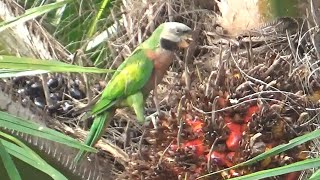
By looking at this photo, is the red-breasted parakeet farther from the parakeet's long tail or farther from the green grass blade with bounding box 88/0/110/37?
the green grass blade with bounding box 88/0/110/37

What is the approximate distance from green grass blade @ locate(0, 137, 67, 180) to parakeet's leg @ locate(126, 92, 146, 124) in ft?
0.97

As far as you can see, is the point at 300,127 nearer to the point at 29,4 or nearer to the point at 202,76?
the point at 202,76

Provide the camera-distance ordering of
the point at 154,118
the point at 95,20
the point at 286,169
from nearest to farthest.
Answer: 1. the point at 286,169
2. the point at 154,118
3. the point at 95,20

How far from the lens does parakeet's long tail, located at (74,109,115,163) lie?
3.53 feet

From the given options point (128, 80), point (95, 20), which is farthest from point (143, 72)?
point (95, 20)

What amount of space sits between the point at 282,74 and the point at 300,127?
Answer: 81 millimetres

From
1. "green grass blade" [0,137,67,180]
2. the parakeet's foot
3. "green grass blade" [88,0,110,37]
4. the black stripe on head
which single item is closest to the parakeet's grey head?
the black stripe on head

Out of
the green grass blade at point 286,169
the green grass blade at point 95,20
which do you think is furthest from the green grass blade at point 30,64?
the green grass blade at point 95,20

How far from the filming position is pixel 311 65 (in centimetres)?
102

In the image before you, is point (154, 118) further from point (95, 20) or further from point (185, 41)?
point (95, 20)

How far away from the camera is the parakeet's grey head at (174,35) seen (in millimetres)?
1083

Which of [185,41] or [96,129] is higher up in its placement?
[185,41]

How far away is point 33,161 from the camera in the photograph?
0.76 m

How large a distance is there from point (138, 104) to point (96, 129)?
7 centimetres
